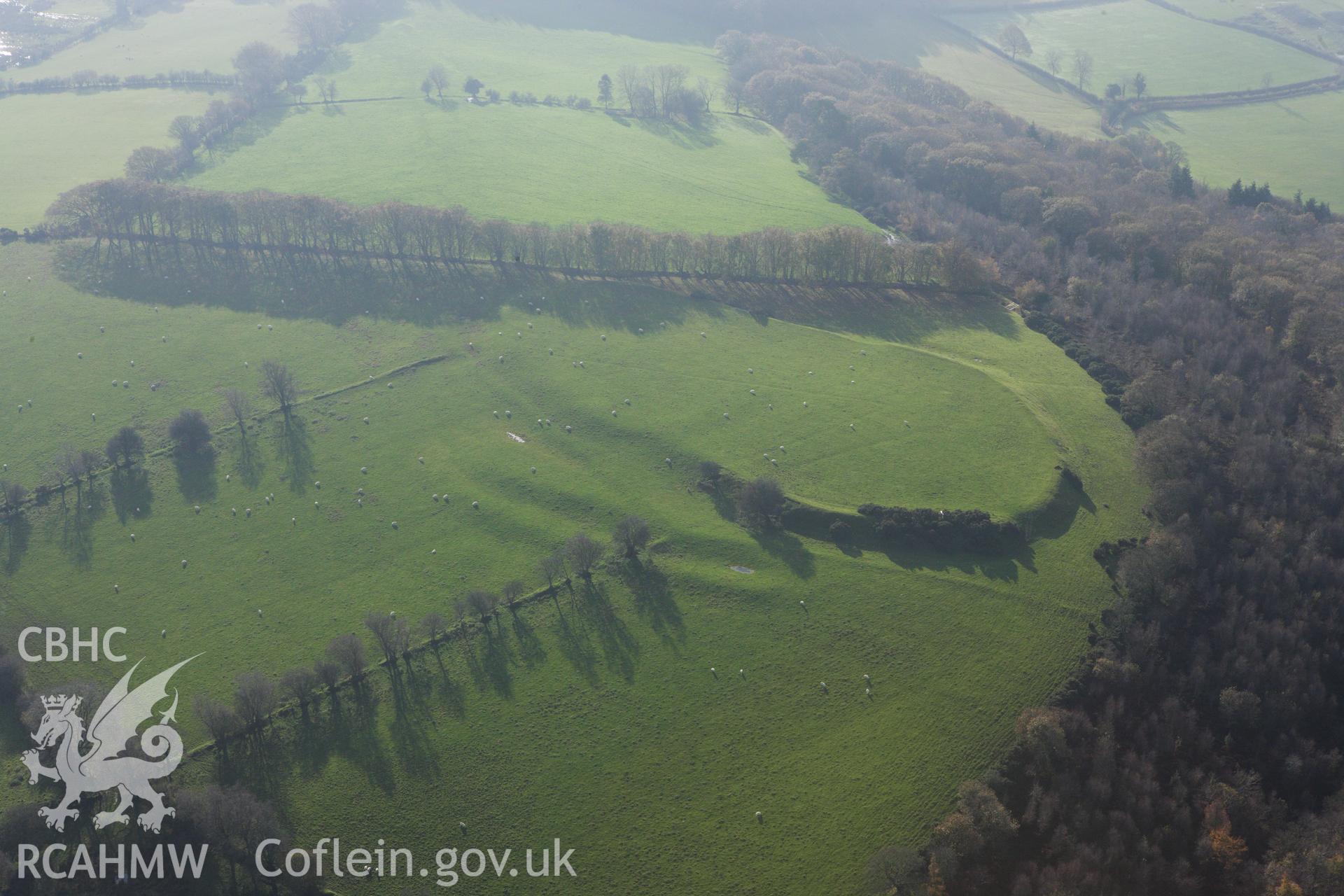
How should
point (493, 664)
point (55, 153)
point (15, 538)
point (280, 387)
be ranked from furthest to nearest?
point (55, 153) → point (280, 387) → point (15, 538) → point (493, 664)

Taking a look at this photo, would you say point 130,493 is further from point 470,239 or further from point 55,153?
point 55,153

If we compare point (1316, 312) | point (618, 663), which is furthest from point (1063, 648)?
point (1316, 312)

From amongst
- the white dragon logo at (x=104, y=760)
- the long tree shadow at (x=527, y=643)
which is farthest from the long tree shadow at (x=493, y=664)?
the white dragon logo at (x=104, y=760)

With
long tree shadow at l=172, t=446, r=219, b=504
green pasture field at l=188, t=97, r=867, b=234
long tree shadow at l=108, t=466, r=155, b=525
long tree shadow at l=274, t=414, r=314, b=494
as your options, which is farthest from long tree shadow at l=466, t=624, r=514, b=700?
green pasture field at l=188, t=97, r=867, b=234

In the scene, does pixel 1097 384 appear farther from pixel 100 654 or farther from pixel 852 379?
pixel 100 654

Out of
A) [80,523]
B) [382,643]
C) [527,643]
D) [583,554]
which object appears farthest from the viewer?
[80,523]

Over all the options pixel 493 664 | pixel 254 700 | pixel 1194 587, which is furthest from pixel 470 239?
pixel 1194 587
